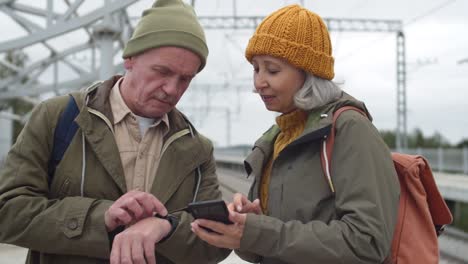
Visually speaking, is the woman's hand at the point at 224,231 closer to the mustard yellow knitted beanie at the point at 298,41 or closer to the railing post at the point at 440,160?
the mustard yellow knitted beanie at the point at 298,41

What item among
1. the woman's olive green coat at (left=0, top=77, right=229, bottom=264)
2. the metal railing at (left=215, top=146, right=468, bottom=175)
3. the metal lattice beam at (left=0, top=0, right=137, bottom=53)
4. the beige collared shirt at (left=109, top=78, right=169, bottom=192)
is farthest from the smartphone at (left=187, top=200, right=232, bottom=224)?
the metal railing at (left=215, top=146, right=468, bottom=175)

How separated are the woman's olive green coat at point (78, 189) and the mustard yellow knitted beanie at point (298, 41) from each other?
48 cm

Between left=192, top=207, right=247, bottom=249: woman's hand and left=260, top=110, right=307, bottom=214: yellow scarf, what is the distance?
0.42 m

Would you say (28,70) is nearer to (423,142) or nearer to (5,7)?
(5,7)

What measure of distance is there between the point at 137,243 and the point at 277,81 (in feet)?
2.50

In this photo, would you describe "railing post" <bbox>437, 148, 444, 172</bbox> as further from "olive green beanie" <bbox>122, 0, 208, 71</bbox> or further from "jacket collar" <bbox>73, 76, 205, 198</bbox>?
"olive green beanie" <bbox>122, 0, 208, 71</bbox>

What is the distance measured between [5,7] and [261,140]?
1526 centimetres

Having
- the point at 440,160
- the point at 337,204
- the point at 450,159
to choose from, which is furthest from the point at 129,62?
the point at 440,160

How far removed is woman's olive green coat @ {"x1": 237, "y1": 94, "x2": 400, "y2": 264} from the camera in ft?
5.37

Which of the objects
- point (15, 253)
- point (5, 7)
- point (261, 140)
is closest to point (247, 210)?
point (261, 140)

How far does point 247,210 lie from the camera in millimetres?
1845

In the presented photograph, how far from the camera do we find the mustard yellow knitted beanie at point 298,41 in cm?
193

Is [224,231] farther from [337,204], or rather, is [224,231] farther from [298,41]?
[298,41]

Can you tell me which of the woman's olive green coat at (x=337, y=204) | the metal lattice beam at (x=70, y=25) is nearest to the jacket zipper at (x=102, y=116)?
the woman's olive green coat at (x=337, y=204)
